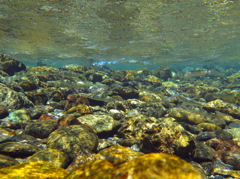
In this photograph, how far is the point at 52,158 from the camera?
2992 mm

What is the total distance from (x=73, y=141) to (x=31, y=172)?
152cm

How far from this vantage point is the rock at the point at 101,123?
503 centimetres

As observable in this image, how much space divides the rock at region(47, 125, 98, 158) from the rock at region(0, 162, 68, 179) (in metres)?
1.05

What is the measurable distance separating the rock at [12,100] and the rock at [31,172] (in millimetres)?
5523

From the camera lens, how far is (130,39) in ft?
74.0

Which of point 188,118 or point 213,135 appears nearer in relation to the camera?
point 213,135

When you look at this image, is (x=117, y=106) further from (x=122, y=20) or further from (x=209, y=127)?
(x=122, y=20)

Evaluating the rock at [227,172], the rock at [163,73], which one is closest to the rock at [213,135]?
the rock at [227,172]

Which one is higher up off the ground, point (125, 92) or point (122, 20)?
point (122, 20)

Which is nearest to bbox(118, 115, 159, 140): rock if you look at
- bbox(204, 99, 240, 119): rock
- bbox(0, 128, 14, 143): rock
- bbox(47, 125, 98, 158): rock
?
bbox(47, 125, 98, 158): rock

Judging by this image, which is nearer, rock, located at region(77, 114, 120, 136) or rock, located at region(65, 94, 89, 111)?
rock, located at region(77, 114, 120, 136)

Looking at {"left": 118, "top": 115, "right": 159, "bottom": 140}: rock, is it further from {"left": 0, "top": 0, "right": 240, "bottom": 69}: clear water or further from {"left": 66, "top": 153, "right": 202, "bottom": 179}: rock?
{"left": 0, "top": 0, "right": 240, "bottom": 69}: clear water

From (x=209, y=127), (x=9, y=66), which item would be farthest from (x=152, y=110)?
(x=9, y=66)

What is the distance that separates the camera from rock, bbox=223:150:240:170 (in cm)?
353
